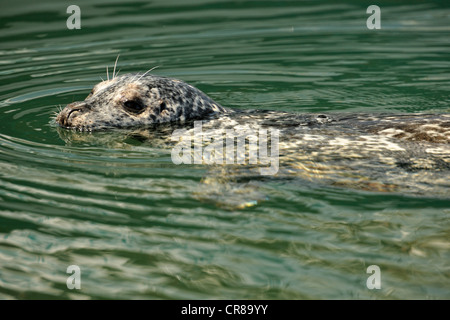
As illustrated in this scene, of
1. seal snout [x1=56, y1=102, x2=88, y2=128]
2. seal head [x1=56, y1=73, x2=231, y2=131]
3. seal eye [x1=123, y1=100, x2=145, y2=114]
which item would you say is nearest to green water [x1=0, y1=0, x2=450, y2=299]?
seal snout [x1=56, y1=102, x2=88, y2=128]

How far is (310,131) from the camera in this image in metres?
6.70

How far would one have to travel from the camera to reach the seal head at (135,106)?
7.31 meters

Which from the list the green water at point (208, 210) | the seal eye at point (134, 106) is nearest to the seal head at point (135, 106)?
the seal eye at point (134, 106)

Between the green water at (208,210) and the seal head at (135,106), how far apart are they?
0.38m

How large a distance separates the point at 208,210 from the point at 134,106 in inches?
98.0

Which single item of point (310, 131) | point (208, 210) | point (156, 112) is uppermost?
point (156, 112)

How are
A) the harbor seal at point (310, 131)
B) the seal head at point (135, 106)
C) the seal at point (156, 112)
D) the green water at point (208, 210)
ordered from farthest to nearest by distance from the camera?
the seal head at point (135, 106) < the seal at point (156, 112) < the harbor seal at point (310, 131) < the green water at point (208, 210)

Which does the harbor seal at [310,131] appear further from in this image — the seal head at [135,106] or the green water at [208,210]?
the green water at [208,210]

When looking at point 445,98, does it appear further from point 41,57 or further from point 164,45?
point 41,57

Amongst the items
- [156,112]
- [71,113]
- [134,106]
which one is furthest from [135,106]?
[71,113]

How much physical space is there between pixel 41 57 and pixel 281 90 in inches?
183

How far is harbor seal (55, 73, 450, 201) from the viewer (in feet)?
18.9

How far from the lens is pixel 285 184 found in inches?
229

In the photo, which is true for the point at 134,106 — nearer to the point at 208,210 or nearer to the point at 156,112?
the point at 156,112
